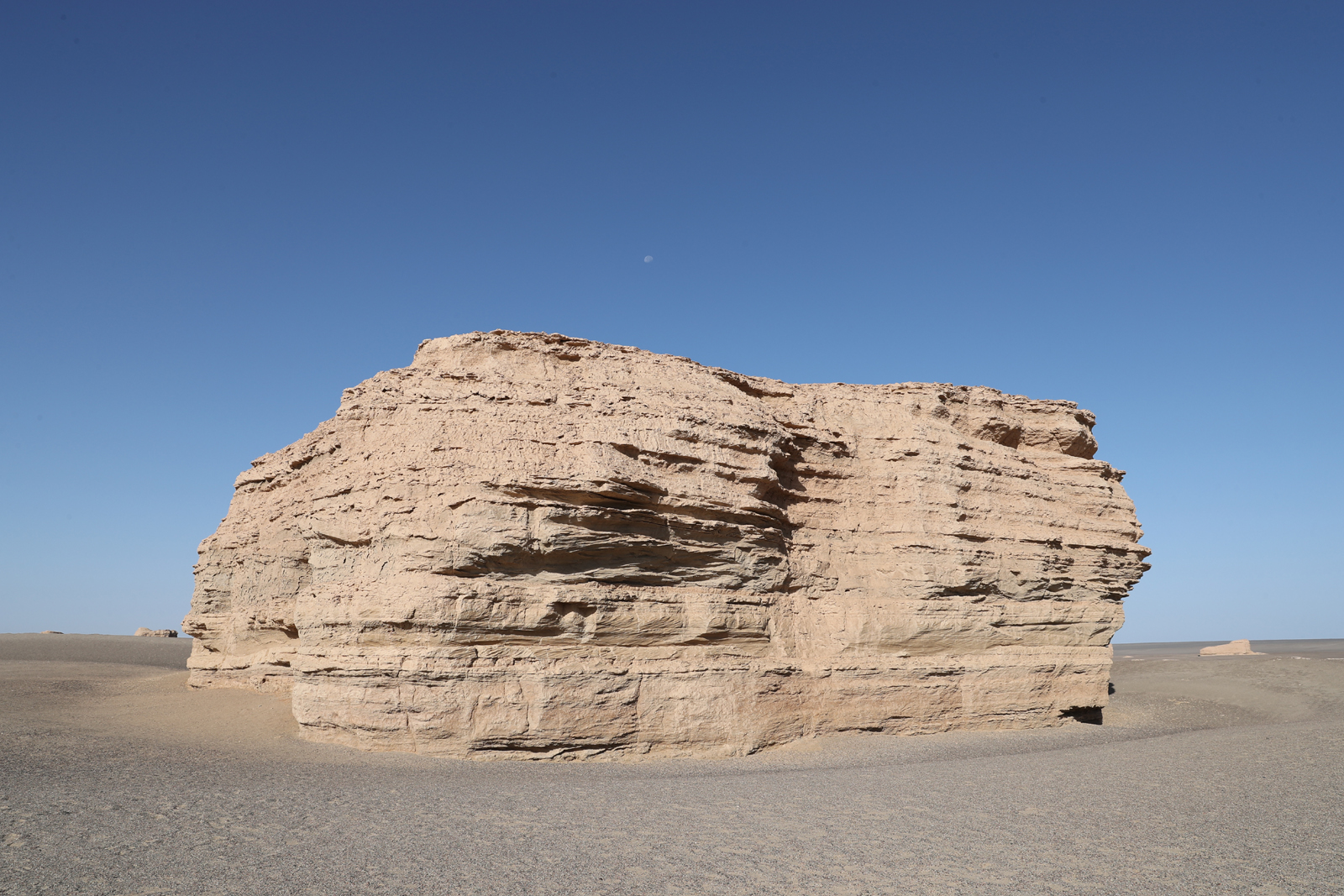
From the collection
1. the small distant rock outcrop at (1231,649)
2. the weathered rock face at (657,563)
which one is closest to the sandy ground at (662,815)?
the weathered rock face at (657,563)

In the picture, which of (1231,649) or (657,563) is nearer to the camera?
(657,563)

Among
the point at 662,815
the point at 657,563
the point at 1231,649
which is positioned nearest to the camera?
the point at 662,815

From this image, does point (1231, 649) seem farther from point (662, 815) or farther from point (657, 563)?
point (662, 815)

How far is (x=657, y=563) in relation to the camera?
43.4 feet

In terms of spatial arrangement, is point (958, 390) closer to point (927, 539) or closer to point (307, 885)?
point (927, 539)

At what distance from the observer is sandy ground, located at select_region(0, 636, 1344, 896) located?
6.68 m

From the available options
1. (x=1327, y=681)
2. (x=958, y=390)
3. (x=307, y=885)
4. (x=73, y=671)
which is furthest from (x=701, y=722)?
(x=1327, y=681)

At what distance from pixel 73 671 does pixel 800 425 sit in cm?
2025

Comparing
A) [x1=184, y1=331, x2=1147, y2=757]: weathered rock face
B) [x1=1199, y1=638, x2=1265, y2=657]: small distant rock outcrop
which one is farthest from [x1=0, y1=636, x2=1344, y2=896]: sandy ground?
[x1=1199, y1=638, x2=1265, y2=657]: small distant rock outcrop

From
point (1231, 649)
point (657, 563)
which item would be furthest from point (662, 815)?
point (1231, 649)

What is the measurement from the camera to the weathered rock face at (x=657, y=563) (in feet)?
39.4

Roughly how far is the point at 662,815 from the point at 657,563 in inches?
195

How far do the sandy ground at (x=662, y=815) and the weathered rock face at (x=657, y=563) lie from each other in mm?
795

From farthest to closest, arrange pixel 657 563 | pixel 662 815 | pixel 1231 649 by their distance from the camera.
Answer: pixel 1231 649, pixel 657 563, pixel 662 815
